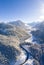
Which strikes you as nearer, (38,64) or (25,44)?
(38,64)

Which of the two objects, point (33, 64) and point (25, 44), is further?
point (25, 44)

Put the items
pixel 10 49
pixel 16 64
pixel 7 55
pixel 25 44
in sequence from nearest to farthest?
pixel 16 64, pixel 7 55, pixel 10 49, pixel 25 44

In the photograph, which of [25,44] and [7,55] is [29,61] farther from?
[25,44]

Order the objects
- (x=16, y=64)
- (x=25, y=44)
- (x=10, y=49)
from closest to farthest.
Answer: (x=16, y=64)
(x=10, y=49)
(x=25, y=44)

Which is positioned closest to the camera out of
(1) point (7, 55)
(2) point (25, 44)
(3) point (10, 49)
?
(1) point (7, 55)

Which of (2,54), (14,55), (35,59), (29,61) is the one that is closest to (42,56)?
(35,59)

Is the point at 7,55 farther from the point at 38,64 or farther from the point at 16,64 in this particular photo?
the point at 38,64

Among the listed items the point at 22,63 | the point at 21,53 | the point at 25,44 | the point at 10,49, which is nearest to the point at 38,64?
the point at 22,63

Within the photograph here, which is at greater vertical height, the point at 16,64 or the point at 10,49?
the point at 10,49

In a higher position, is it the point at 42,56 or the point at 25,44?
the point at 25,44
